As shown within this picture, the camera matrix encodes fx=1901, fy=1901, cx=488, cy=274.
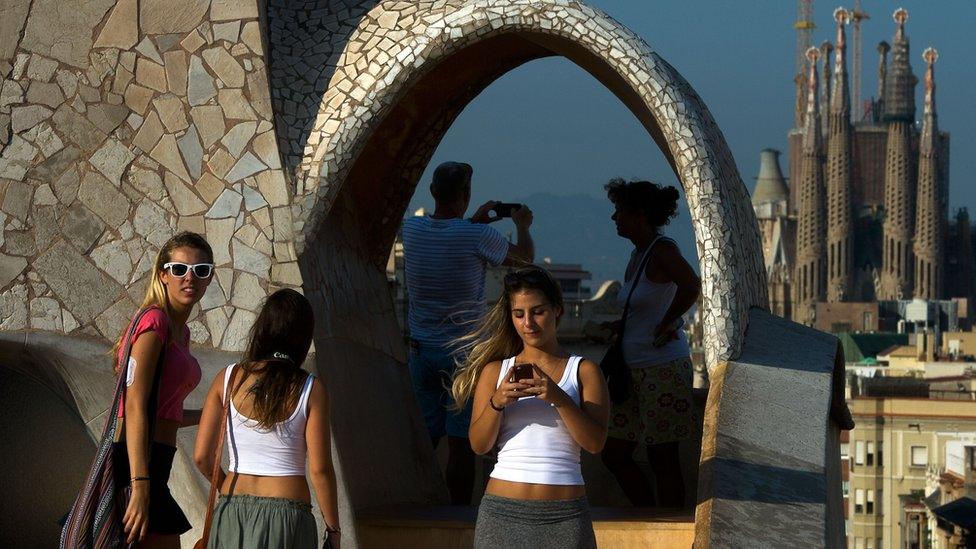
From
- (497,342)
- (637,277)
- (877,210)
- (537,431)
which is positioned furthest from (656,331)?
(877,210)

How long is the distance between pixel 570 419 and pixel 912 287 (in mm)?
119108

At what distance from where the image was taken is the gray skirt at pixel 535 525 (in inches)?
191

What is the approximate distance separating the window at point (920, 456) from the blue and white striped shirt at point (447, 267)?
160ft

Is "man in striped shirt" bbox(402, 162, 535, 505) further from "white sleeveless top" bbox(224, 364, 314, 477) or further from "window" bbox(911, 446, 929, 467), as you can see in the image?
"window" bbox(911, 446, 929, 467)

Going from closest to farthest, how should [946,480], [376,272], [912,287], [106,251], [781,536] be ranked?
[781,536] < [106,251] < [376,272] < [946,480] < [912,287]

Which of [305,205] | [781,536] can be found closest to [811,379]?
[781,536]

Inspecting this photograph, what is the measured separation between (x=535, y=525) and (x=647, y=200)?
8.11 ft

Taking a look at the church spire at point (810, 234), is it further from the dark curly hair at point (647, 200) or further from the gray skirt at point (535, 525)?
the gray skirt at point (535, 525)

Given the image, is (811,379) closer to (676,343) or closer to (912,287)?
(676,343)

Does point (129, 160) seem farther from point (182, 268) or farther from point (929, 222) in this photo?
point (929, 222)

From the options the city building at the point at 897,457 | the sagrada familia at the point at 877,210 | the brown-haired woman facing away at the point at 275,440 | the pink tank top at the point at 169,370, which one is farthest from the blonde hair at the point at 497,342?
the sagrada familia at the point at 877,210

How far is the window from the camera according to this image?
54.7 m

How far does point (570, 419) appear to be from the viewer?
4816 millimetres

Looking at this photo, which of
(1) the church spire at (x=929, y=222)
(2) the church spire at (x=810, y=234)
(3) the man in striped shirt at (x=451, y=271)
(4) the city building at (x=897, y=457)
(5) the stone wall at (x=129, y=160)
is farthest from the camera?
(2) the church spire at (x=810, y=234)
